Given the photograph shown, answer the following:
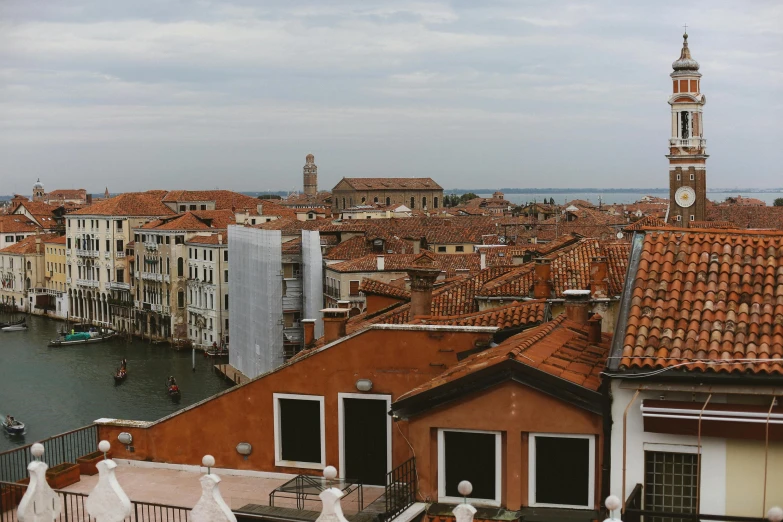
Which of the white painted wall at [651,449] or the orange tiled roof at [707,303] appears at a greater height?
the orange tiled roof at [707,303]

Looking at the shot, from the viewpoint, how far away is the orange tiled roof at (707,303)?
5863 millimetres

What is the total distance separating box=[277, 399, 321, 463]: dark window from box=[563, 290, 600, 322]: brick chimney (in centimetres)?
234

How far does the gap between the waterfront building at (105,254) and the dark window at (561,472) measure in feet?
178

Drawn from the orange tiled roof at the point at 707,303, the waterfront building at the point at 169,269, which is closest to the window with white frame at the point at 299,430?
the orange tiled roof at the point at 707,303

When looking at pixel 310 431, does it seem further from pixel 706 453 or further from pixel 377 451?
pixel 706 453

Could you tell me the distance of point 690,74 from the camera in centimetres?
5138

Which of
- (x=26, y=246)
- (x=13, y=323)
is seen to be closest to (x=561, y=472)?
(x=13, y=323)

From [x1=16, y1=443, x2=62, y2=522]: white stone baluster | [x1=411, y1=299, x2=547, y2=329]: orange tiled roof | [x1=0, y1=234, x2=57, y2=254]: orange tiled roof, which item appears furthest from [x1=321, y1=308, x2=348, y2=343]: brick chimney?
[x1=0, y1=234, x2=57, y2=254]: orange tiled roof

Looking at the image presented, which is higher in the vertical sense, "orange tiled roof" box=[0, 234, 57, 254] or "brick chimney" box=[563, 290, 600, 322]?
"brick chimney" box=[563, 290, 600, 322]

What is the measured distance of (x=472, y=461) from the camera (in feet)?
21.1

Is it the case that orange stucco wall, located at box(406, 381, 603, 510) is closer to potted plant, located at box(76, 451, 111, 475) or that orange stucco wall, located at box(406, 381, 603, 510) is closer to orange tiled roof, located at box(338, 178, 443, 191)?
potted plant, located at box(76, 451, 111, 475)

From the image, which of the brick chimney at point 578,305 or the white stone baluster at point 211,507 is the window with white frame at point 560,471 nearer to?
the white stone baluster at point 211,507

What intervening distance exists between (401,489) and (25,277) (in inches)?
2727

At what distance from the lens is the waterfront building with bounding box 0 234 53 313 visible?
227 feet
